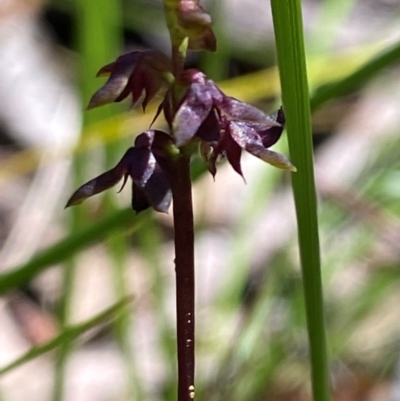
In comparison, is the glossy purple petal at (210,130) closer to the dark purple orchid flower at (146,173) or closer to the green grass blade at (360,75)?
the dark purple orchid flower at (146,173)

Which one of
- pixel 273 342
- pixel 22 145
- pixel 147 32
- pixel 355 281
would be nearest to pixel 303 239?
pixel 273 342

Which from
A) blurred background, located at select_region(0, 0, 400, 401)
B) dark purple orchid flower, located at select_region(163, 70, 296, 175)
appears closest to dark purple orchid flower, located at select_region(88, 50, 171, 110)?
dark purple orchid flower, located at select_region(163, 70, 296, 175)

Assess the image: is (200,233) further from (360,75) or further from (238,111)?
(238,111)

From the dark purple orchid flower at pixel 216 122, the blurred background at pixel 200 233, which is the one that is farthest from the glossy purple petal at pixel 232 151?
the blurred background at pixel 200 233

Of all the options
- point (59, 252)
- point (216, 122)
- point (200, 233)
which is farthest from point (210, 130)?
point (200, 233)

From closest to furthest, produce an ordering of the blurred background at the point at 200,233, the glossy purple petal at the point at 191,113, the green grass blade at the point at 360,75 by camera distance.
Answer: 1. the glossy purple petal at the point at 191,113
2. the green grass blade at the point at 360,75
3. the blurred background at the point at 200,233

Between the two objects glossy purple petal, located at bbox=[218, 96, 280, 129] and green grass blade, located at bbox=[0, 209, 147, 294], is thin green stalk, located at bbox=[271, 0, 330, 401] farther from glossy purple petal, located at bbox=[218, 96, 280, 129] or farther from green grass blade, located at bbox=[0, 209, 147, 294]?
green grass blade, located at bbox=[0, 209, 147, 294]
